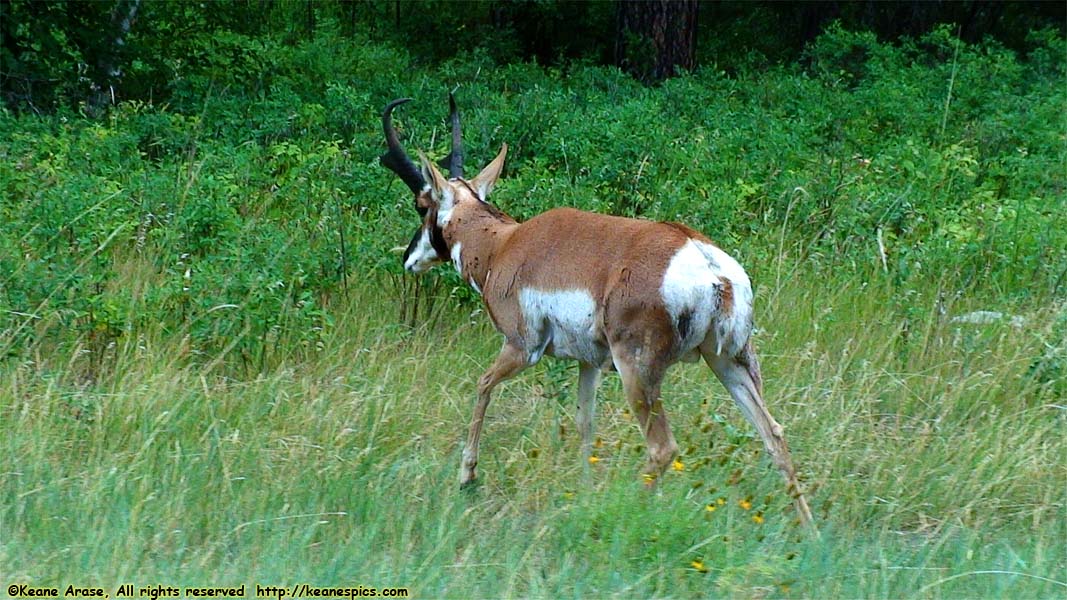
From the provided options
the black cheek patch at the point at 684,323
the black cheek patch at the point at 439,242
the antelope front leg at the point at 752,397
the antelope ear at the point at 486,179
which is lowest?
the antelope front leg at the point at 752,397

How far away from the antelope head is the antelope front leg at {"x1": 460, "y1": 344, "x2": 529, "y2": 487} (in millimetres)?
1127

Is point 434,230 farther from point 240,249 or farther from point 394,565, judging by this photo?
point 394,565

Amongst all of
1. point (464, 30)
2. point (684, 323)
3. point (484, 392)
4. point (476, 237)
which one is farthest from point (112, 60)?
point (684, 323)

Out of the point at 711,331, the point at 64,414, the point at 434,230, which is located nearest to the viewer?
the point at 711,331

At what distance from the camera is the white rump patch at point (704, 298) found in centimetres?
617

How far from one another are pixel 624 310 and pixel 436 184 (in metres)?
1.86

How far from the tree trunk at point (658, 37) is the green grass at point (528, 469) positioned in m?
7.84

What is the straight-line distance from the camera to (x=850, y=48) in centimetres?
1691

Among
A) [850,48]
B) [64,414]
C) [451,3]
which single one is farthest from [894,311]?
[451,3]

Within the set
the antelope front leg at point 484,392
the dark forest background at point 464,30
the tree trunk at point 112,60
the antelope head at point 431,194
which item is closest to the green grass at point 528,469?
the antelope front leg at point 484,392

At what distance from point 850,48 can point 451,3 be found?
20.9ft

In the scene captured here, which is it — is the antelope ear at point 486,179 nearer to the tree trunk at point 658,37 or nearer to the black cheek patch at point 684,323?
the black cheek patch at point 684,323

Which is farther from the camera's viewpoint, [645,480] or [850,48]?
[850,48]

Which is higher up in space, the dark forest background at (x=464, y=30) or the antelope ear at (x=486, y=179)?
the antelope ear at (x=486, y=179)
